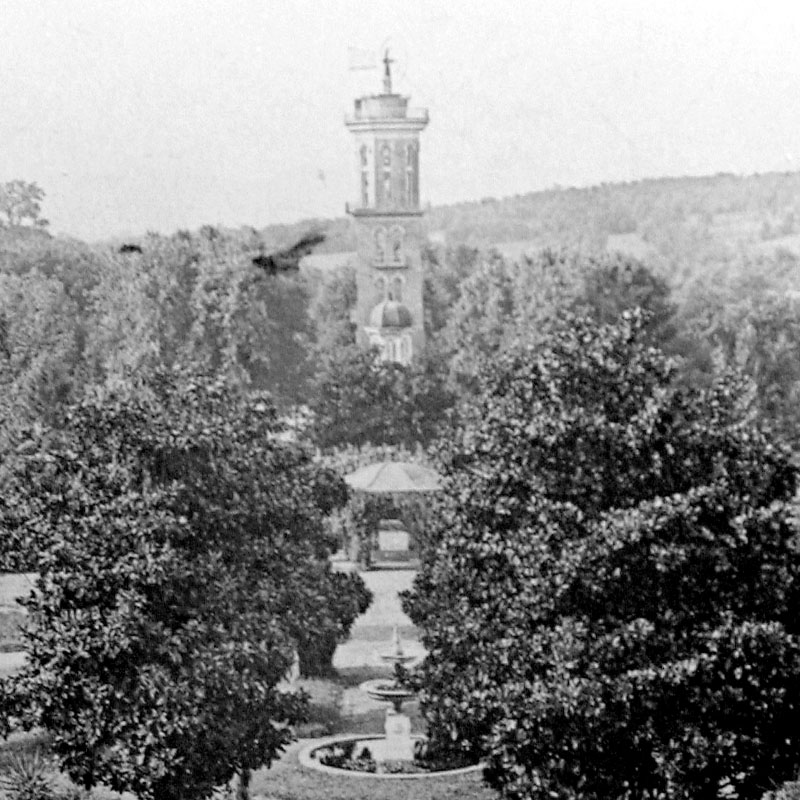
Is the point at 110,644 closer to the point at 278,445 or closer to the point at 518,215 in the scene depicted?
the point at 278,445

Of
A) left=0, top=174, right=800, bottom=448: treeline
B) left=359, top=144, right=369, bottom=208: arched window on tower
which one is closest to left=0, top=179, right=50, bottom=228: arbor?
left=0, top=174, right=800, bottom=448: treeline

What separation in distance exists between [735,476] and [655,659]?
2.69 meters

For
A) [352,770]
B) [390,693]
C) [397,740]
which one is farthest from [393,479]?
[352,770]

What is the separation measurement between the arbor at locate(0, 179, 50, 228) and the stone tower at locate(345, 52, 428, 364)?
48.1ft

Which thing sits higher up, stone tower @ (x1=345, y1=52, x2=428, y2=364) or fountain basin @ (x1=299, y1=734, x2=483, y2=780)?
stone tower @ (x1=345, y1=52, x2=428, y2=364)

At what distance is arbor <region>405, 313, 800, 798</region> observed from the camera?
23.2 meters

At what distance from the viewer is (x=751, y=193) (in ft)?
594

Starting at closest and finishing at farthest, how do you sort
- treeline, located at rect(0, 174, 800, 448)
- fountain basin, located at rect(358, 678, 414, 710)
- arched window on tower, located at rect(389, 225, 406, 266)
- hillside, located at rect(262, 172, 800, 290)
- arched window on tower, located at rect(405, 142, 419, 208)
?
fountain basin, located at rect(358, 678, 414, 710)
treeline, located at rect(0, 174, 800, 448)
arched window on tower, located at rect(405, 142, 419, 208)
arched window on tower, located at rect(389, 225, 406, 266)
hillside, located at rect(262, 172, 800, 290)

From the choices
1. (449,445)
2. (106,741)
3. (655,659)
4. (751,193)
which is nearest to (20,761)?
(106,741)

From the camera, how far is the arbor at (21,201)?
280ft

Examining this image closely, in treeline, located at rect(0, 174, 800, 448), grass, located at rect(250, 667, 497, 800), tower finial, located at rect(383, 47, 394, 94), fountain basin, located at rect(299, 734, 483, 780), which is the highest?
tower finial, located at rect(383, 47, 394, 94)

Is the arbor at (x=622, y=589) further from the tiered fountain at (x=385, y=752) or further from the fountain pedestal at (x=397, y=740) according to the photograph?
the fountain pedestal at (x=397, y=740)

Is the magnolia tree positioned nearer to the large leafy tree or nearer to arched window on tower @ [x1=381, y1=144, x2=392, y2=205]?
the large leafy tree

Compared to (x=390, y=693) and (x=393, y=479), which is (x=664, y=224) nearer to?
(x=393, y=479)
